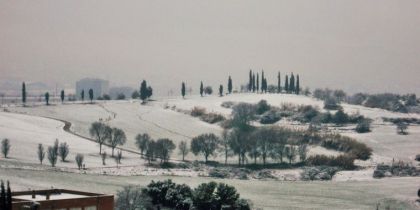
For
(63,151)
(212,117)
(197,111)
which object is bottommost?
(63,151)

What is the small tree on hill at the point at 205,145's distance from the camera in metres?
124

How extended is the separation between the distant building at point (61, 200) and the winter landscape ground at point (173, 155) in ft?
Result: 112

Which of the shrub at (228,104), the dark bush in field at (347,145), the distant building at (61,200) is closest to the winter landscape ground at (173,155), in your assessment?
the dark bush in field at (347,145)

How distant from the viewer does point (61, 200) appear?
4012cm

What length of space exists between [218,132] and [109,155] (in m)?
36.1

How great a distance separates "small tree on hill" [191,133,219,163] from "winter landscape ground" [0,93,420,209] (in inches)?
56.8

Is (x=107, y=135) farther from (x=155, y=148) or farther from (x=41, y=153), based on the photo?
(x=41, y=153)

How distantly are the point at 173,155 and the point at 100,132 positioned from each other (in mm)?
12467

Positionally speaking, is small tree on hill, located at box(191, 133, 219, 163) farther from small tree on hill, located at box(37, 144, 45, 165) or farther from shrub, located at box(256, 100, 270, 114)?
shrub, located at box(256, 100, 270, 114)

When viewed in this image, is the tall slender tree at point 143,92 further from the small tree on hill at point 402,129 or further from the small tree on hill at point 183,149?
the small tree on hill at point 402,129

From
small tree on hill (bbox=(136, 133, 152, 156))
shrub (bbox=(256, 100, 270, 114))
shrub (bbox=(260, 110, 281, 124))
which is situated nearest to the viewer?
small tree on hill (bbox=(136, 133, 152, 156))

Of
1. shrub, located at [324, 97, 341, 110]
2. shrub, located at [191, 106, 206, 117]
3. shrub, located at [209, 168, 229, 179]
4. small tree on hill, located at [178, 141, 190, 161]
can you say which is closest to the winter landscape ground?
small tree on hill, located at [178, 141, 190, 161]

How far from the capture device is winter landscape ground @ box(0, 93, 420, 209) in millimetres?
86875

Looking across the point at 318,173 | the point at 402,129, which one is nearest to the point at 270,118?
the point at 402,129
